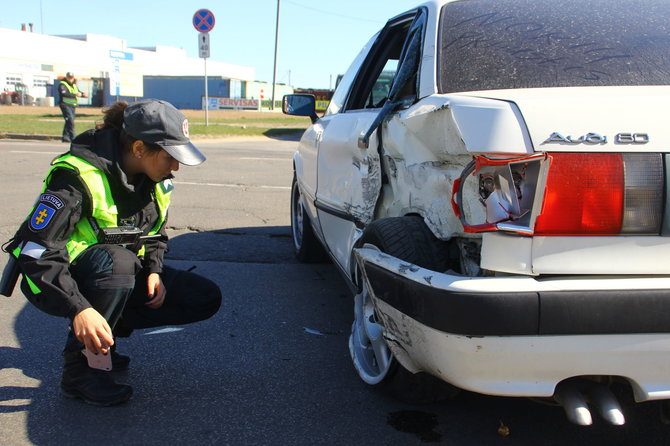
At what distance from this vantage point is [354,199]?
10.6 feet

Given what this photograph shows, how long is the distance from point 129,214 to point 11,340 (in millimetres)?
1195

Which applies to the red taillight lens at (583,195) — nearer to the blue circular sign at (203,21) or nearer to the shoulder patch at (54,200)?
the shoulder patch at (54,200)

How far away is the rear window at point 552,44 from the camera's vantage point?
2383 mm

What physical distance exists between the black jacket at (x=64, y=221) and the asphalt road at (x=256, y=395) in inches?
20.6

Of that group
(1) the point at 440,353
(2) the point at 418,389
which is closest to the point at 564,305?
(1) the point at 440,353

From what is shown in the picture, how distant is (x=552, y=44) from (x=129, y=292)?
193 cm

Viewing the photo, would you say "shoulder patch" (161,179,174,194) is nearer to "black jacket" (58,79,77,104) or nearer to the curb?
"black jacket" (58,79,77,104)

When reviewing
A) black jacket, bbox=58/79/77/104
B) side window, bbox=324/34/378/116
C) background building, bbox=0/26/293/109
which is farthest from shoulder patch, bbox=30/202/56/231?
background building, bbox=0/26/293/109

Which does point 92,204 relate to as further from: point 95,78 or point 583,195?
point 95,78

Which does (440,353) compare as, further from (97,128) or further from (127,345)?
(127,345)

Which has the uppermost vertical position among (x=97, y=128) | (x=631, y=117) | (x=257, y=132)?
(x=631, y=117)

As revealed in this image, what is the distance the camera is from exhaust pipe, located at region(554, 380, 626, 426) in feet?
6.37

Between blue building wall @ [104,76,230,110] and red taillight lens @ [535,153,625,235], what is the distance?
51.8 meters

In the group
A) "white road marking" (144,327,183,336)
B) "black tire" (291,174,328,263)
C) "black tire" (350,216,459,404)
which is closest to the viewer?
"black tire" (350,216,459,404)
